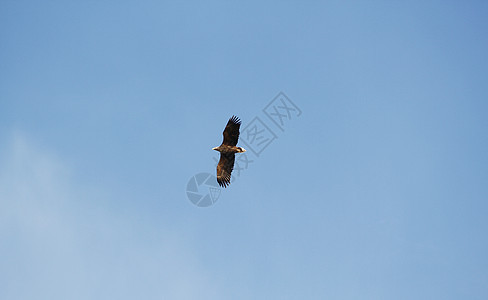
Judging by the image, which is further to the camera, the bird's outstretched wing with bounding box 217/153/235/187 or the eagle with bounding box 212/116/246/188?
the bird's outstretched wing with bounding box 217/153/235/187

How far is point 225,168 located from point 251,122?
5793 millimetres

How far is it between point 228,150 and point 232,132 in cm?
219

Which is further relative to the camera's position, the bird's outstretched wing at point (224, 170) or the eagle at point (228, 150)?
the bird's outstretched wing at point (224, 170)

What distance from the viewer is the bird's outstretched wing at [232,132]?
56.0 meters

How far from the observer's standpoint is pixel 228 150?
5759cm

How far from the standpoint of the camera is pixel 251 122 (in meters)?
56.7

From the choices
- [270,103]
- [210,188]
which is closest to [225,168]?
[210,188]

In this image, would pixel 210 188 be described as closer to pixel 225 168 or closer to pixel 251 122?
pixel 225 168

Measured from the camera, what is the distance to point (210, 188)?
59094 mm

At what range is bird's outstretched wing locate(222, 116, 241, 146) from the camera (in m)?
56.0

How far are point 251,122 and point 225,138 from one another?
3103 millimetres

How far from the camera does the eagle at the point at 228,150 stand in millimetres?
56156

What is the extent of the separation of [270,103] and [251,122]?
109 inches

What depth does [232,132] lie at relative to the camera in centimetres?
5644
